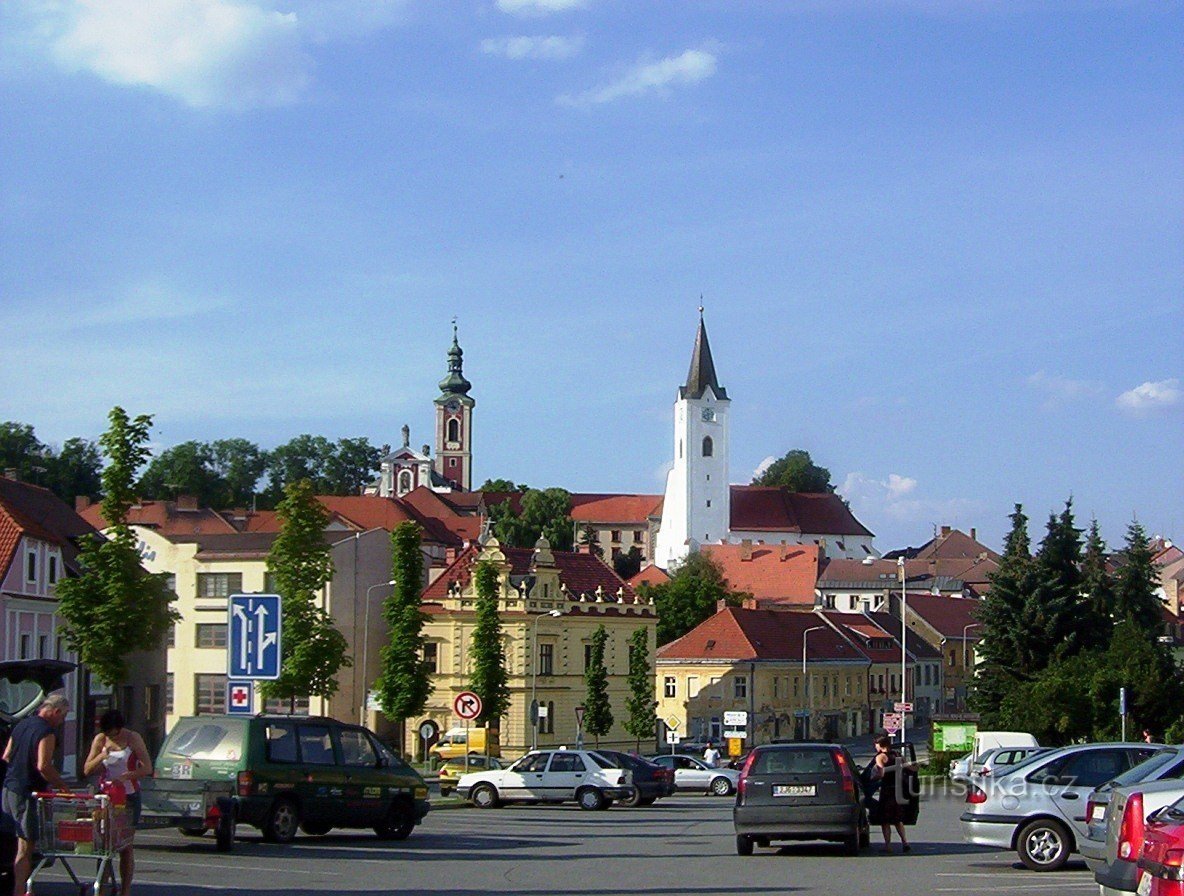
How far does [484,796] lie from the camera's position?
39219 millimetres

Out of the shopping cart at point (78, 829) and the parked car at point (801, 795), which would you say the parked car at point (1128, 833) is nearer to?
the parked car at point (801, 795)

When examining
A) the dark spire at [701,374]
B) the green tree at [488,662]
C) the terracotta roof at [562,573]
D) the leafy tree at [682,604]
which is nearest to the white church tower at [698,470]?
the dark spire at [701,374]

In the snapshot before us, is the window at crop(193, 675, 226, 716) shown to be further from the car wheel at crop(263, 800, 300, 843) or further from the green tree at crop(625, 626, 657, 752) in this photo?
the car wheel at crop(263, 800, 300, 843)

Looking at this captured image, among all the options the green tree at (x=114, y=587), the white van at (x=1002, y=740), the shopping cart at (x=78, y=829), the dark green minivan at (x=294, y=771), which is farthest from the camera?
the white van at (x=1002, y=740)

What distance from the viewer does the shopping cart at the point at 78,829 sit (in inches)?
587

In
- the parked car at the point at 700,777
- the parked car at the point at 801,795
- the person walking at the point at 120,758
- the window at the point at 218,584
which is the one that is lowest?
the parked car at the point at 700,777

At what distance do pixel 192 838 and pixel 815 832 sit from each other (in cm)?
870

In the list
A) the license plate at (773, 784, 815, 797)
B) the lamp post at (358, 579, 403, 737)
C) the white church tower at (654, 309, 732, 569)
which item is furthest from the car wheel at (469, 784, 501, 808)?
the white church tower at (654, 309, 732, 569)

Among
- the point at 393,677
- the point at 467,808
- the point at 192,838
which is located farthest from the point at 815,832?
the point at 393,677

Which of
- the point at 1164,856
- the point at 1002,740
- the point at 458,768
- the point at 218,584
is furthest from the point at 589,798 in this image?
the point at 218,584

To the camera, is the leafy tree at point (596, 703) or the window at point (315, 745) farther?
the leafy tree at point (596, 703)

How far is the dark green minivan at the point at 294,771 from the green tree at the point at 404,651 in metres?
35.6

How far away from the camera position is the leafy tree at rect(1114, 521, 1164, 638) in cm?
→ 8594

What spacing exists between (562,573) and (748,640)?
22.3m
